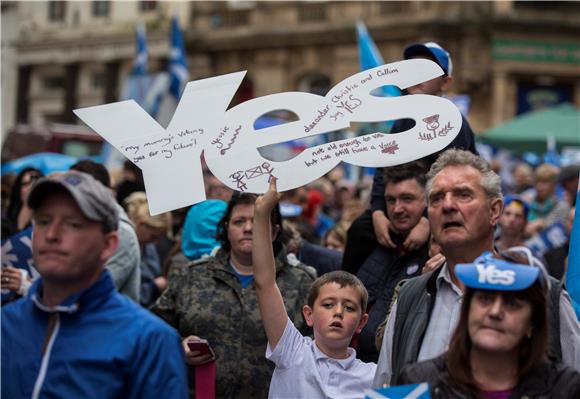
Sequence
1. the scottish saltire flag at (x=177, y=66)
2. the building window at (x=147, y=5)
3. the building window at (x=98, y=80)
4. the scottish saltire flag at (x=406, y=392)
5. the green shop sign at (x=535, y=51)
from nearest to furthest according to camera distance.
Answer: the scottish saltire flag at (x=406, y=392) < the scottish saltire flag at (x=177, y=66) < the green shop sign at (x=535, y=51) < the building window at (x=147, y=5) < the building window at (x=98, y=80)

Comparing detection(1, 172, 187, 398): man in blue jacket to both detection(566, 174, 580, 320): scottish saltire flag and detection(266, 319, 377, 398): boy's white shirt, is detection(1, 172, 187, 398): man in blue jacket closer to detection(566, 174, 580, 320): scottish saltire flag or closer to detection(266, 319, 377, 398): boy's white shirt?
detection(266, 319, 377, 398): boy's white shirt

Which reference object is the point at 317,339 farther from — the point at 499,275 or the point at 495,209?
the point at 499,275

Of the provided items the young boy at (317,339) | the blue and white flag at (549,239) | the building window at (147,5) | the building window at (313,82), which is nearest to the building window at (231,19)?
the building window at (147,5)

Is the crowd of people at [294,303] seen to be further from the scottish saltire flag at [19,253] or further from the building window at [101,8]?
the building window at [101,8]

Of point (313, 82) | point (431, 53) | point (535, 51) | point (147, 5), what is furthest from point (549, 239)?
point (147, 5)

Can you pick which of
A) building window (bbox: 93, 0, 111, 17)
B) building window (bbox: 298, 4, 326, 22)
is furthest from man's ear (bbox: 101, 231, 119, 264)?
building window (bbox: 93, 0, 111, 17)

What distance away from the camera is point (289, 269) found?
19.9 ft

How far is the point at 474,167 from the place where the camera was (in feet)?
15.2

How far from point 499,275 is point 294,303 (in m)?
2.29

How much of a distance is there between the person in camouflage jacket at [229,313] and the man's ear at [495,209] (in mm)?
1493

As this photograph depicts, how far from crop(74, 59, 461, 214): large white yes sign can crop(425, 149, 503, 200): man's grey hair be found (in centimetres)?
16

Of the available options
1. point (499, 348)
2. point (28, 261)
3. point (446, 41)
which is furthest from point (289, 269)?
point (446, 41)

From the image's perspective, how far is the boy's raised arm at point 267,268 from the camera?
189 inches

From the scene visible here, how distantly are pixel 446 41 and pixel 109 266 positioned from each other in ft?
91.6
